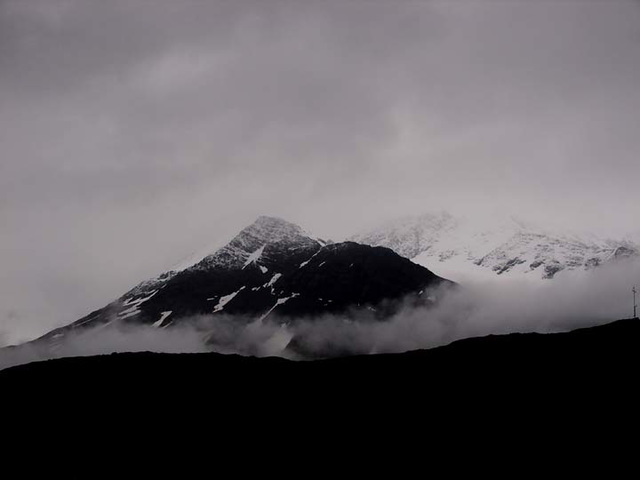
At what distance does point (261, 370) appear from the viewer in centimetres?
17075

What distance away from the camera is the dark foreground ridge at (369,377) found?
130875 millimetres

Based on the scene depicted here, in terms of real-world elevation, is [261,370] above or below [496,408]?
above

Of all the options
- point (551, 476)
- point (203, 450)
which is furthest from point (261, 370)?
point (551, 476)

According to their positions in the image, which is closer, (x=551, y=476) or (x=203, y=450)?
(x=551, y=476)

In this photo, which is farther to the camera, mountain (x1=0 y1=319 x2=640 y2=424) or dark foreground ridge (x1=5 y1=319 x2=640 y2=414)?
dark foreground ridge (x1=5 y1=319 x2=640 y2=414)

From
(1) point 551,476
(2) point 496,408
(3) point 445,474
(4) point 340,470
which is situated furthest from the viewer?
(2) point 496,408

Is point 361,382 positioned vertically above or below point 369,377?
below

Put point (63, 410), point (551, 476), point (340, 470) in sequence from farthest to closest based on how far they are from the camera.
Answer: point (63, 410), point (340, 470), point (551, 476)

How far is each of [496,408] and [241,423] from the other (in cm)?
5109

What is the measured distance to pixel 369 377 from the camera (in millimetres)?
160125

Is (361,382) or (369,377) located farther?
(369,377)

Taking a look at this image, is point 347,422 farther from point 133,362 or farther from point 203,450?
point 133,362

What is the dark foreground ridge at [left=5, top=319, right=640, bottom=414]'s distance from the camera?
5153 inches

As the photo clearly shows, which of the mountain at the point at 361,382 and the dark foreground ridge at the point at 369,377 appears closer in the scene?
the mountain at the point at 361,382
